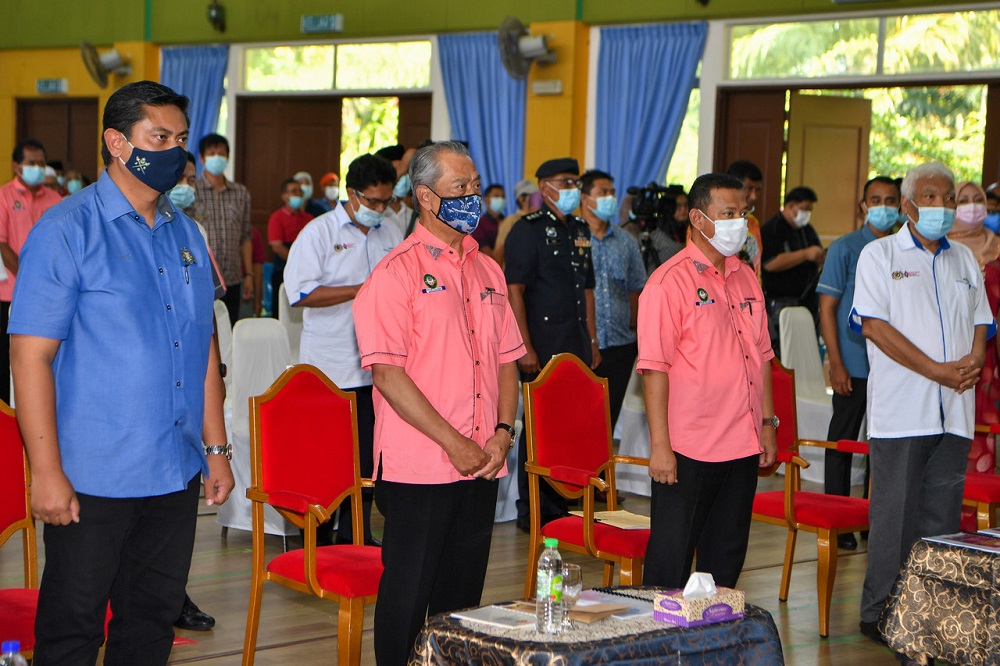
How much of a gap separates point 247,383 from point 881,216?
2.96 m

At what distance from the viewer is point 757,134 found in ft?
34.1

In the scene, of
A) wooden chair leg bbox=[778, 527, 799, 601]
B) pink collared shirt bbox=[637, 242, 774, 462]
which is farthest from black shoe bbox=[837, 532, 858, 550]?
pink collared shirt bbox=[637, 242, 774, 462]

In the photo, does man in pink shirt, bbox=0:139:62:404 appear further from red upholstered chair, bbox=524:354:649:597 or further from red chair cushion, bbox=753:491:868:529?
red chair cushion, bbox=753:491:868:529

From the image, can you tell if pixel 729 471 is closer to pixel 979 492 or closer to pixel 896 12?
pixel 979 492

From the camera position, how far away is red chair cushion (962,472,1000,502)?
4.56m

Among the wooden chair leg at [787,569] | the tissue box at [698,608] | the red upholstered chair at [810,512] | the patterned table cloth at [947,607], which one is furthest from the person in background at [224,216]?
the tissue box at [698,608]

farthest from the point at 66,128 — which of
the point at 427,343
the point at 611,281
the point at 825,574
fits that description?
the point at 427,343

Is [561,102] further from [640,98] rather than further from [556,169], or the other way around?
[556,169]

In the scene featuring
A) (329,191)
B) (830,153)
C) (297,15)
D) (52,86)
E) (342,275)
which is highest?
(297,15)

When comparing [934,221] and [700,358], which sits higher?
[934,221]

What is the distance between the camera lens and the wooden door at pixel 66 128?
46.5ft

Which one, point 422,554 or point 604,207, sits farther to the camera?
point 604,207

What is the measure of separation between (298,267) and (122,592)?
2.29m

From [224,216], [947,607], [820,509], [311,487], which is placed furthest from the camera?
[224,216]
